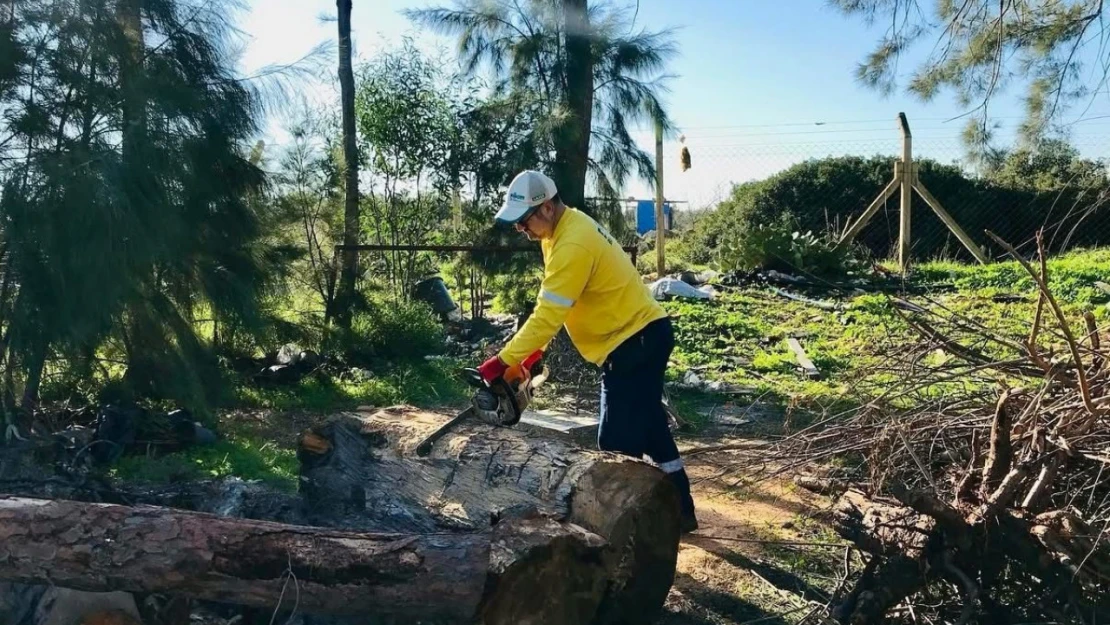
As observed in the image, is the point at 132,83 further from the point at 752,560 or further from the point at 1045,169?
the point at 1045,169

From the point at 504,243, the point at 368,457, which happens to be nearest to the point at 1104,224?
the point at 504,243

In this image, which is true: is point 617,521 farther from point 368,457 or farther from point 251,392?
point 251,392

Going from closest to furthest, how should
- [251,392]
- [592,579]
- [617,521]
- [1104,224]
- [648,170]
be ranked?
[592,579]
[617,521]
[251,392]
[648,170]
[1104,224]

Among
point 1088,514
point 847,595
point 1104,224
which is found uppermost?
point 1104,224

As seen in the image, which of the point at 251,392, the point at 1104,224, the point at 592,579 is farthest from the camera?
the point at 1104,224

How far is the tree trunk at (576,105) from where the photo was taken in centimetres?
865

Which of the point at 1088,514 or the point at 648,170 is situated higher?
the point at 648,170

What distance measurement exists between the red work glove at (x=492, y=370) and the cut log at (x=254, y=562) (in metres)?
0.94

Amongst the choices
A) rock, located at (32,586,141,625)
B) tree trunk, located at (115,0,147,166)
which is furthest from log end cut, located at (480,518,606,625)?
tree trunk, located at (115,0,147,166)

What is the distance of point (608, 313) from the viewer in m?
4.25

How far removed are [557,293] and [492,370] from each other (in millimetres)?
468

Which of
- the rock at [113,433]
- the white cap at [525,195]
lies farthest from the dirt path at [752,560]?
the rock at [113,433]

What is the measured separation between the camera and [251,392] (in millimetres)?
7840

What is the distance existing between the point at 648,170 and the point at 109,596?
6809 mm
